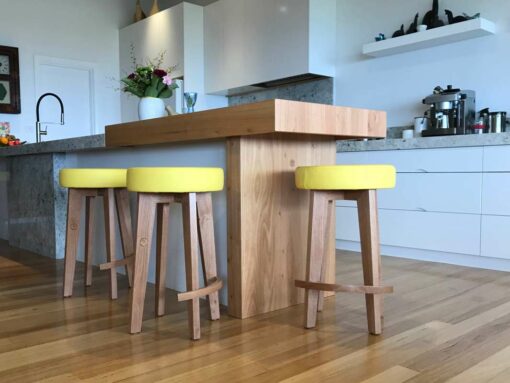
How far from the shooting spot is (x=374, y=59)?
4.24 metres

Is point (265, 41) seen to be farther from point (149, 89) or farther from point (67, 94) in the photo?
point (67, 94)

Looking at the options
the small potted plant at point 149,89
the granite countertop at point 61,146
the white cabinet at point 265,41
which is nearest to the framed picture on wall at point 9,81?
the granite countertop at point 61,146

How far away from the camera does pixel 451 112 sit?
3473 mm

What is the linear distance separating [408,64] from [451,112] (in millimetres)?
717

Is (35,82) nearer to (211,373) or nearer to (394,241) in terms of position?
(394,241)

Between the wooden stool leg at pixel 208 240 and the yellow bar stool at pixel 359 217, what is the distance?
35 cm

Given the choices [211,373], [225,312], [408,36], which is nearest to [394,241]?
[408,36]

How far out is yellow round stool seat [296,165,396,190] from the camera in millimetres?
1771

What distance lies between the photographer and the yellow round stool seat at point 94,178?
240cm

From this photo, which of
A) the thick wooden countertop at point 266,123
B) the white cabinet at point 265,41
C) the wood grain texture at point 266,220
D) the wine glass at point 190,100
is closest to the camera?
the thick wooden countertop at point 266,123

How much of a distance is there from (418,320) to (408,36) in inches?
98.8

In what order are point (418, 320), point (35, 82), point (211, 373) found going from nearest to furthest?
point (211, 373) → point (418, 320) → point (35, 82)

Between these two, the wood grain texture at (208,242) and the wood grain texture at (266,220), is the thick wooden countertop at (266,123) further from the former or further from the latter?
the wood grain texture at (208,242)

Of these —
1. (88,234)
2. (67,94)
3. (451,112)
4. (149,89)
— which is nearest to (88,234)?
(88,234)
